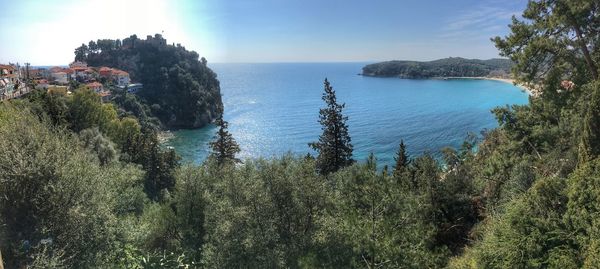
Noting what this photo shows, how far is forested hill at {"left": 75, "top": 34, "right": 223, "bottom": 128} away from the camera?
280 ft

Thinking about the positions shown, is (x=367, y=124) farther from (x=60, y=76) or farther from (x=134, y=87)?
(x=60, y=76)

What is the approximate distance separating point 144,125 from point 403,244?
6447cm

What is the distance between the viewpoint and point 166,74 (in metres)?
95.7

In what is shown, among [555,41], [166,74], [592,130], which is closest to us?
[592,130]

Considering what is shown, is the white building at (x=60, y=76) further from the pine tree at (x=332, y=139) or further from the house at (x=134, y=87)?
the pine tree at (x=332, y=139)

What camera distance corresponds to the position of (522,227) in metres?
10.5

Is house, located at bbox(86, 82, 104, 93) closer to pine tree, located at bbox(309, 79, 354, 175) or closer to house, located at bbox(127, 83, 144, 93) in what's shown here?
house, located at bbox(127, 83, 144, 93)

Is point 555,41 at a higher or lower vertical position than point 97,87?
higher

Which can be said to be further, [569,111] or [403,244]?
[569,111]

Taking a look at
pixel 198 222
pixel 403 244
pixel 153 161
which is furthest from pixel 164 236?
pixel 153 161

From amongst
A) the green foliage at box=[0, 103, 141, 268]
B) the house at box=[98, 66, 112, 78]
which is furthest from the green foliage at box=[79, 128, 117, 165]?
the house at box=[98, 66, 112, 78]

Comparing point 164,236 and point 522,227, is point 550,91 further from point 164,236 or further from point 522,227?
point 164,236

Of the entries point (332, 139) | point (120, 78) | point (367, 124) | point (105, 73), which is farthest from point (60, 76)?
point (332, 139)

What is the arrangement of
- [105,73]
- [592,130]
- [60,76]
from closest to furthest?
[592,130], [60,76], [105,73]
